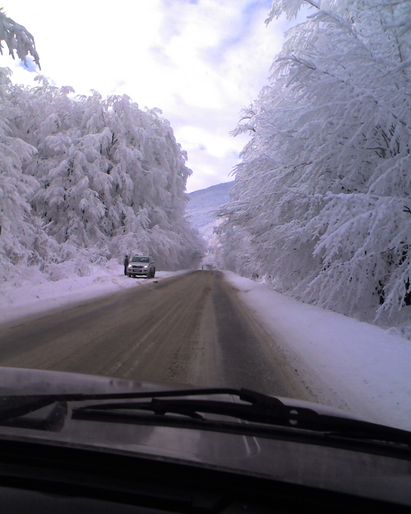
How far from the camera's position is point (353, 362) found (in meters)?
5.79

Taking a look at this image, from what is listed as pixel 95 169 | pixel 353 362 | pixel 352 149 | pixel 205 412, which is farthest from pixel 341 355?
pixel 95 169

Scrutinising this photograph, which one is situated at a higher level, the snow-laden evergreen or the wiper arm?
the snow-laden evergreen

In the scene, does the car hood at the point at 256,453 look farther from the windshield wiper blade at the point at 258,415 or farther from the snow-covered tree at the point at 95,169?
the snow-covered tree at the point at 95,169

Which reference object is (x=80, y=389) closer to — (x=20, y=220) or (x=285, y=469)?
(x=285, y=469)

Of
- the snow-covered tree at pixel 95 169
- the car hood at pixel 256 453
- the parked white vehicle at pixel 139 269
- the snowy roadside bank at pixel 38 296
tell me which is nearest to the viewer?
the car hood at pixel 256 453

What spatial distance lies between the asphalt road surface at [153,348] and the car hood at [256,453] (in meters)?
1.72

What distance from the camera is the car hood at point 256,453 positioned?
1.67 meters

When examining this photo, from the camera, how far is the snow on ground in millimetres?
4316

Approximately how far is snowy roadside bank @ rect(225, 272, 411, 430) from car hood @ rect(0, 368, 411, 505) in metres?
2.13

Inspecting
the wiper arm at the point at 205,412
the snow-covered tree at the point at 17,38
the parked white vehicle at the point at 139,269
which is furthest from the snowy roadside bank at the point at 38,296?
the parked white vehicle at the point at 139,269

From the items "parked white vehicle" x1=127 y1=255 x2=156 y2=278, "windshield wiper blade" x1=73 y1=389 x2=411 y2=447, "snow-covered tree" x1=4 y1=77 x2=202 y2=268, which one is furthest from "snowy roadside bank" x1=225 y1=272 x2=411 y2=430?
"snow-covered tree" x1=4 y1=77 x2=202 y2=268

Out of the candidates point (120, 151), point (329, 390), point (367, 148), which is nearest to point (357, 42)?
point (367, 148)

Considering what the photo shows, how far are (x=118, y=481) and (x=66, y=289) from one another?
1389 cm

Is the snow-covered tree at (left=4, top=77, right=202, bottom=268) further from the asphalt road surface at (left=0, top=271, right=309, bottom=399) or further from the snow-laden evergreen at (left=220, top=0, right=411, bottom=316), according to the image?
the snow-laden evergreen at (left=220, top=0, right=411, bottom=316)
